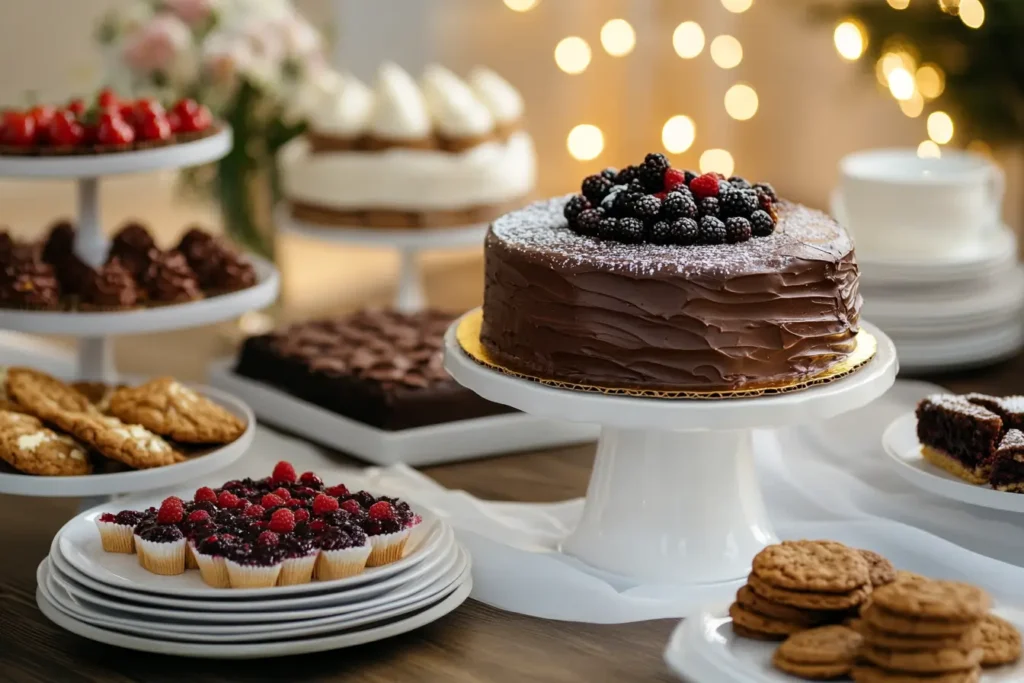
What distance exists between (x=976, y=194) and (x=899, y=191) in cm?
17

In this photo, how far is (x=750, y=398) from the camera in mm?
1989

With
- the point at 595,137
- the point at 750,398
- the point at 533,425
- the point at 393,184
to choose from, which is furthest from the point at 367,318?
the point at 595,137

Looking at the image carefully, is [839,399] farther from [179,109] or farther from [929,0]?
[929,0]

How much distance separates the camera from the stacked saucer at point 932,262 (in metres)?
3.16

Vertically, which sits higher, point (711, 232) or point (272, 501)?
point (711, 232)

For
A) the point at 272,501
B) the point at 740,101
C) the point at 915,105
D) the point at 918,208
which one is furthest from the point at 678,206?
the point at 740,101

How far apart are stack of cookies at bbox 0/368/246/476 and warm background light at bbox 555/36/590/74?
3010 millimetres

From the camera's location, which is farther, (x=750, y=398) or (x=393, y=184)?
(x=393, y=184)

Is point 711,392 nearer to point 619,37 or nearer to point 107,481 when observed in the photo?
point 107,481

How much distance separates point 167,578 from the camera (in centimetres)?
190

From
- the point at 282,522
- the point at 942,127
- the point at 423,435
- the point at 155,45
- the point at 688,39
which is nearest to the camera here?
the point at 282,522

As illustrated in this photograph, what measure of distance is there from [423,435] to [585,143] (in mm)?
2577

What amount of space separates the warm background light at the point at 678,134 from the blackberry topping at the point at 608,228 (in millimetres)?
3007

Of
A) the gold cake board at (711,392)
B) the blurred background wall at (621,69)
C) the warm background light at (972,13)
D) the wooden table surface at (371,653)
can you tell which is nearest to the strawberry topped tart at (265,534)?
the wooden table surface at (371,653)
